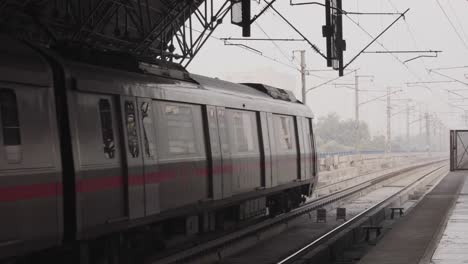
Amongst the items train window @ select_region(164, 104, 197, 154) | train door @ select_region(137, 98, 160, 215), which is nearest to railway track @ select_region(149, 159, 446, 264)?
train door @ select_region(137, 98, 160, 215)

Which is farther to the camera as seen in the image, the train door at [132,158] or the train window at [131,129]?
the train window at [131,129]

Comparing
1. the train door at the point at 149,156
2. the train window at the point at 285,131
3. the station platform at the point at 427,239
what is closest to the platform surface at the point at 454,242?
the station platform at the point at 427,239

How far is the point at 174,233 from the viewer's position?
1346cm

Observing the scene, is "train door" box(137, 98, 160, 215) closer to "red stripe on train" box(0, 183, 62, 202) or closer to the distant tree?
"red stripe on train" box(0, 183, 62, 202)

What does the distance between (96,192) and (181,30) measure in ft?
45.7

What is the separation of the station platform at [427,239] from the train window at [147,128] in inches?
141

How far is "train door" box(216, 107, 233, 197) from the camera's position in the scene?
14.4 m

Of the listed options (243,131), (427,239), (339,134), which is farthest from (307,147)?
(339,134)

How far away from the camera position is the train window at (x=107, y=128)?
32.3ft

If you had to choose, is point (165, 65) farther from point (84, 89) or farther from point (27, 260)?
point (27, 260)

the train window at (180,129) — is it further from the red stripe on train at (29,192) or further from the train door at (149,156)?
the red stripe on train at (29,192)

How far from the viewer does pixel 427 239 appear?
13984 mm

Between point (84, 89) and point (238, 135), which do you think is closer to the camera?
point (84, 89)

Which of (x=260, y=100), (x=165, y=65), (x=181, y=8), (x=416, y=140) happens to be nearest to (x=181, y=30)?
(x=181, y=8)
